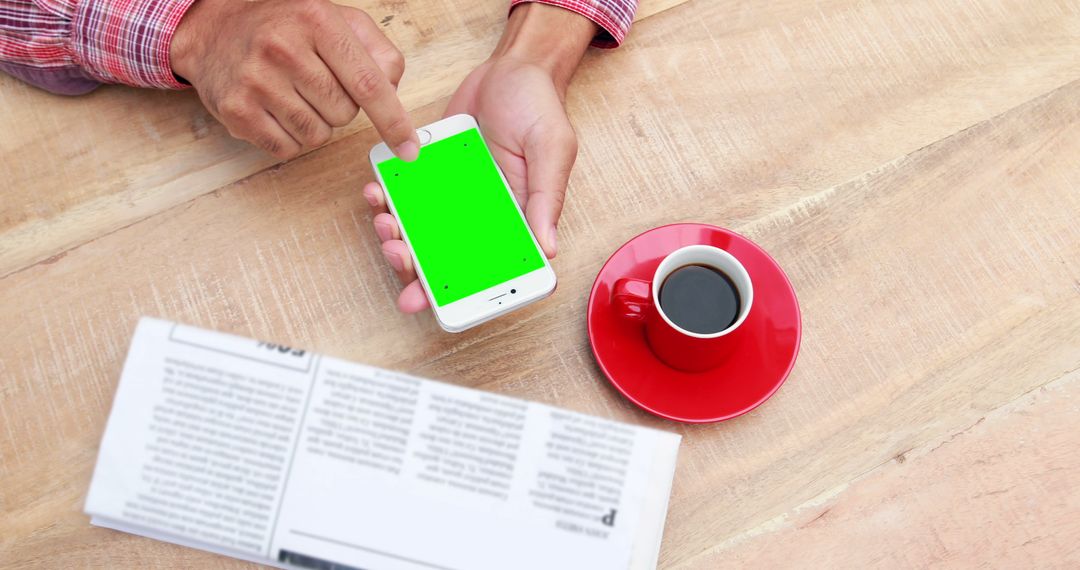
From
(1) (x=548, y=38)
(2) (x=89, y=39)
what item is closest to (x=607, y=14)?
(1) (x=548, y=38)

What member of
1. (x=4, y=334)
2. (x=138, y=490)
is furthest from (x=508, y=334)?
(x=4, y=334)

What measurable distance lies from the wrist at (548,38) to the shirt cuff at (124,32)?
12.9 inches

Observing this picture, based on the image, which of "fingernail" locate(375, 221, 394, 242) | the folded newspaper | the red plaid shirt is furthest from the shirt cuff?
the folded newspaper

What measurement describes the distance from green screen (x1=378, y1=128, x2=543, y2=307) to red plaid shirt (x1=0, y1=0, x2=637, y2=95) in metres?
0.27

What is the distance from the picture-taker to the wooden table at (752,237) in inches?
25.6

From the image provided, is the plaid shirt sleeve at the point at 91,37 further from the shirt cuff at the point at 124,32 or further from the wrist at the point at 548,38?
the wrist at the point at 548,38

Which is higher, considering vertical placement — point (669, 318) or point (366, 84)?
point (366, 84)

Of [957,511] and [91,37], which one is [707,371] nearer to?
[957,511]

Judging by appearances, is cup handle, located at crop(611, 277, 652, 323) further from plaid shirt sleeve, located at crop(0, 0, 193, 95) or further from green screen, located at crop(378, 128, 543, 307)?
plaid shirt sleeve, located at crop(0, 0, 193, 95)

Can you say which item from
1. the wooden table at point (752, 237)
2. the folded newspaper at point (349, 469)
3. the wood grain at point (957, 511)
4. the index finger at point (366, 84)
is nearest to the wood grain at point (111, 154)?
the wooden table at point (752, 237)

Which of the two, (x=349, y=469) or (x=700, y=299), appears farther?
(x=700, y=299)

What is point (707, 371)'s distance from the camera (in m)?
0.65

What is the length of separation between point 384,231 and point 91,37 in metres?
0.37

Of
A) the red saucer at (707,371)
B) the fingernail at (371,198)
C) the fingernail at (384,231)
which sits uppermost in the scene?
the fingernail at (371,198)
